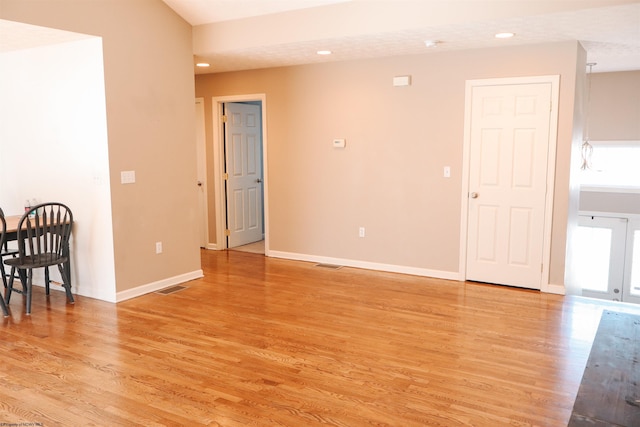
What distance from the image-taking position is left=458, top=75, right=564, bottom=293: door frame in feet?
16.1

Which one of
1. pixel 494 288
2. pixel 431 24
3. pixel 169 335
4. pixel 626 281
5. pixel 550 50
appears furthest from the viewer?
pixel 626 281

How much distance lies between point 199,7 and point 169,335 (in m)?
3.09

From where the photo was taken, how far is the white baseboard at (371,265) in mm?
5629

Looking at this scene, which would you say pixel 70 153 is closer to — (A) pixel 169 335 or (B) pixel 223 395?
(A) pixel 169 335

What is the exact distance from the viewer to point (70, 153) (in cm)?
492

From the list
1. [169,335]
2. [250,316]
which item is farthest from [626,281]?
[169,335]

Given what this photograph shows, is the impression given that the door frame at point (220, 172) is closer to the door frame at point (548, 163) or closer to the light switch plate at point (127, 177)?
the light switch plate at point (127, 177)

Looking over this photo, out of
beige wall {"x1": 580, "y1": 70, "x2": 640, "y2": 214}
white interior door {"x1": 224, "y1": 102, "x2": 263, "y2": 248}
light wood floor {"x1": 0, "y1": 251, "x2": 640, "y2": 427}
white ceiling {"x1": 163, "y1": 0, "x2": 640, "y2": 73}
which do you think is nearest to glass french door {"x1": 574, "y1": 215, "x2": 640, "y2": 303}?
beige wall {"x1": 580, "y1": 70, "x2": 640, "y2": 214}

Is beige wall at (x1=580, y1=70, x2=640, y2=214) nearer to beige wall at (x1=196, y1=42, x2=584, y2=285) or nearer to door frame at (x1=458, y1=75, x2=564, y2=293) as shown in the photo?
beige wall at (x1=196, y1=42, x2=584, y2=285)

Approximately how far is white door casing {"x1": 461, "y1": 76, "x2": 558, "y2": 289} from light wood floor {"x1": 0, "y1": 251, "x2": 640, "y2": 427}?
0.30 metres

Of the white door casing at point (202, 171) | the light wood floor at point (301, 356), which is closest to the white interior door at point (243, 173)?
the white door casing at point (202, 171)

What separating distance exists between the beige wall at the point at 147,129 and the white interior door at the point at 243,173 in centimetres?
170

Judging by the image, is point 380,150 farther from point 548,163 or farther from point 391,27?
point 548,163

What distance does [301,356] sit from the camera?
3574mm
